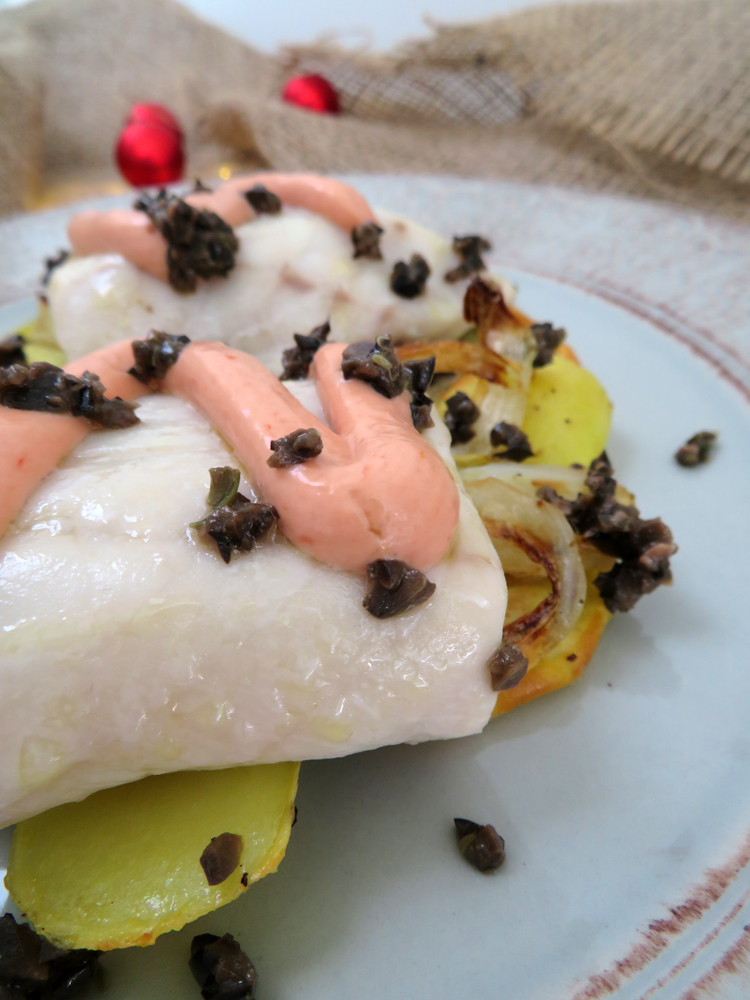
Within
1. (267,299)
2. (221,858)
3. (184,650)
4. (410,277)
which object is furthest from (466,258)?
(221,858)

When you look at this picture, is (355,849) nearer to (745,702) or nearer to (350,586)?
(350,586)

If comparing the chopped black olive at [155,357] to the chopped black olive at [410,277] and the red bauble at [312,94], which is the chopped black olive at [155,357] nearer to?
the chopped black olive at [410,277]

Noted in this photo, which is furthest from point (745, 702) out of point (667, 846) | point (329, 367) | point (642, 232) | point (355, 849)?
point (642, 232)

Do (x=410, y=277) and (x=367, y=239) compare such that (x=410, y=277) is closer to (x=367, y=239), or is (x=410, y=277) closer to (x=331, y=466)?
(x=367, y=239)

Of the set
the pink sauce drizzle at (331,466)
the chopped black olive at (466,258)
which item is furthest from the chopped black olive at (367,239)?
the pink sauce drizzle at (331,466)

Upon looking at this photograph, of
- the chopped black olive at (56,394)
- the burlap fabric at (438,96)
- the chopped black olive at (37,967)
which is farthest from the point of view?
the burlap fabric at (438,96)

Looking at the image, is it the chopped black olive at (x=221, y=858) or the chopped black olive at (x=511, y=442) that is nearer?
the chopped black olive at (x=221, y=858)
